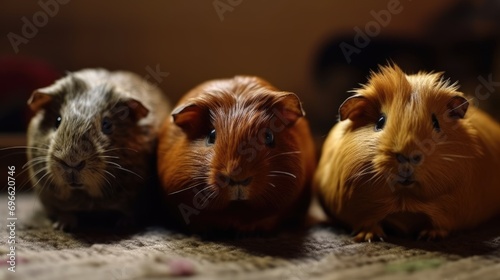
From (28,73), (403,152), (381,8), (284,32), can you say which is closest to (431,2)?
(381,8)

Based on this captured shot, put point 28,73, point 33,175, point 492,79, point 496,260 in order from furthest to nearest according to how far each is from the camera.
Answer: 1. point 492,79
2. point 28,73
3. point 33,175
4. point 496,260

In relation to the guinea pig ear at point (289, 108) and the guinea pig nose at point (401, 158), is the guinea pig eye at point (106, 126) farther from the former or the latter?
the guinea pig nose at point (401, 158)

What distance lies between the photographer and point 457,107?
57.1 inches

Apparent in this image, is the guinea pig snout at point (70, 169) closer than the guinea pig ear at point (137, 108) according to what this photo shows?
Yes

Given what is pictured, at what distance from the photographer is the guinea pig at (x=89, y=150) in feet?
4.90

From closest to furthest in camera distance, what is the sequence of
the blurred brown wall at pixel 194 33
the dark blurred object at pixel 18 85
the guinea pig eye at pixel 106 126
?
the guinea pig eye at pixel 106 126 → the dark blurred object at pixel 18 85 → the blurred brown wall at pixel 194 33

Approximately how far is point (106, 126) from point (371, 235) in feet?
2.56

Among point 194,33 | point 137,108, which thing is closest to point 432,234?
point 137,108

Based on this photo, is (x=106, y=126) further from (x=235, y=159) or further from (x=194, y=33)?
(x=194, y=33)

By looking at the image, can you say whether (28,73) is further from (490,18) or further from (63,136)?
(490,18)

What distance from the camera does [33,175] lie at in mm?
1603

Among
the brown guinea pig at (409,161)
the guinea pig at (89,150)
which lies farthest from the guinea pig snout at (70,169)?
the brown guinea pig at (409,161)

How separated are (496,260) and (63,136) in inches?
44.4

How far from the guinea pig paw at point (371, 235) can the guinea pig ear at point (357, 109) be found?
11.4 inches
